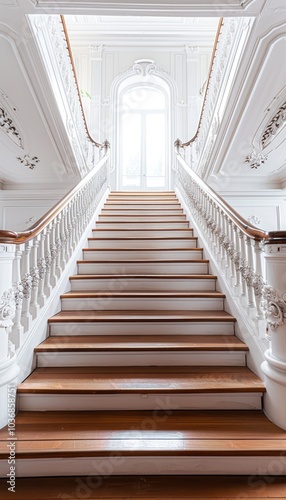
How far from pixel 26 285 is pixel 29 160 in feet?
8.99

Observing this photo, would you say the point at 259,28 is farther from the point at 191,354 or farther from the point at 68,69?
the point at 191,354

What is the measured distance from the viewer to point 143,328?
2.07m

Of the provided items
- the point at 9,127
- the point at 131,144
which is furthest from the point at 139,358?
the point at 131,144

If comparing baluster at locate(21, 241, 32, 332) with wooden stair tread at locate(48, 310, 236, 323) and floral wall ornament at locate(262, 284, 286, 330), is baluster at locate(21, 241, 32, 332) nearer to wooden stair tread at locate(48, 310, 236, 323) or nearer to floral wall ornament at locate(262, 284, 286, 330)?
wooden stair tread at locate(48, 310, 236, 323)

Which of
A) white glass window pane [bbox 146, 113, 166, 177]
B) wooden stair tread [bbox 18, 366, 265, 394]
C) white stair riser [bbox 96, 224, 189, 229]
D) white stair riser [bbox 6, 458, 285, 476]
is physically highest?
white glass window pane [bbox 146, 113, 166, 177]

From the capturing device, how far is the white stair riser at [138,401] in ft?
5.09

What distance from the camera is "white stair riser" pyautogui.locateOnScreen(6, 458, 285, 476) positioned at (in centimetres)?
128

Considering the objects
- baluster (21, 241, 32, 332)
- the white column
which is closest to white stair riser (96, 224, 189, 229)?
baluster (21, 241, 32, 332)

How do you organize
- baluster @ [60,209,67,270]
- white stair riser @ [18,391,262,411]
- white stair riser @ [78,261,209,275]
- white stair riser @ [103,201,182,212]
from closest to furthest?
white stair riser @ [18,391,262,411]
baluster @ [60,209,67,270]
white stair riser @ [78,261,209,275]
white stair riser @ [103,201,182,212]

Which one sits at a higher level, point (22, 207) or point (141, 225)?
point (22, 207)

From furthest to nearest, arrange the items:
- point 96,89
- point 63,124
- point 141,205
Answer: point 96,89, point 141,205, point 63,124

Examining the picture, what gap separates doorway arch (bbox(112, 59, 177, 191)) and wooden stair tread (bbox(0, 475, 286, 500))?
544 cm

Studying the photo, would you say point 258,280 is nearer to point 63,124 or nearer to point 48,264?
point 48,264

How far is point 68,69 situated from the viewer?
11.0ft
